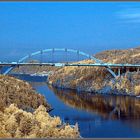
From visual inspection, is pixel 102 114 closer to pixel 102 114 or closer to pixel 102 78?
pixel 102 114

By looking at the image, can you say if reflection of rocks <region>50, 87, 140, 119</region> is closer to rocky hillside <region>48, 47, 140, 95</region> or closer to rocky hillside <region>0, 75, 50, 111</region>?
rocky hillside <region>48, 47, 140, 95</region>

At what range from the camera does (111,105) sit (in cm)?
1828

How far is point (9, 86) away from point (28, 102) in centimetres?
105

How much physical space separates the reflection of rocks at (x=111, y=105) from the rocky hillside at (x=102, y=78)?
1.77m

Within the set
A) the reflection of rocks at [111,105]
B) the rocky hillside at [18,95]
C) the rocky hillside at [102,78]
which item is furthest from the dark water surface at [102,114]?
the rocky hillside at [102,78]

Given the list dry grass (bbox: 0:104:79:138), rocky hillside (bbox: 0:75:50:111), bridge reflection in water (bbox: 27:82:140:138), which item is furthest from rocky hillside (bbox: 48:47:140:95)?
dry grass (bbox: 0:104:79:138)

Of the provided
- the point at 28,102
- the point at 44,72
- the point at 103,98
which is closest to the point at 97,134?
the point at 28,102

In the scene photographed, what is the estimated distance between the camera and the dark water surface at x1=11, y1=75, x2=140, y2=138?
12.2m

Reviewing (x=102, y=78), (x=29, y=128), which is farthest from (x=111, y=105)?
(x=29, y=128)

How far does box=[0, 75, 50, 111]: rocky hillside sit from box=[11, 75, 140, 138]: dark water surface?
698mm

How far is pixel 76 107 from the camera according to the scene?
1755 cm

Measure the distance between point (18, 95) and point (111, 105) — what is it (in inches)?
179

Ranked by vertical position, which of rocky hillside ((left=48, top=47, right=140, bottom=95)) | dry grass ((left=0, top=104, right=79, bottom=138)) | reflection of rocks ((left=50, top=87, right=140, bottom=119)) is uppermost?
rocky hillside ((left=48, top=47, right=140, bottom=95))

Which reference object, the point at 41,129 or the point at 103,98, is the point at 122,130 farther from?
the point at 103,98
